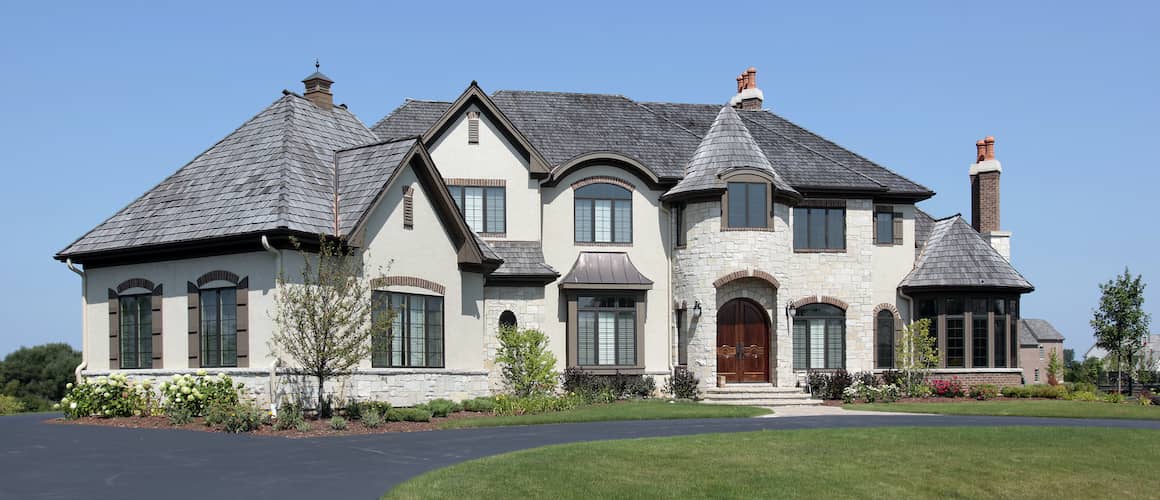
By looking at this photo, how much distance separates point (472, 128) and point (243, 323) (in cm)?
1058

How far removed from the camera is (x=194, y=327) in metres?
24.1

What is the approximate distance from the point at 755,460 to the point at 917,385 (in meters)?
18.5

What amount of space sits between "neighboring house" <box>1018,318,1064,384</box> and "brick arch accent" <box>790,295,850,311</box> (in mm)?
40948

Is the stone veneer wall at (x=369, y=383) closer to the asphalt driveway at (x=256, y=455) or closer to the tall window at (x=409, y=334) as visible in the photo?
the tall window at (x=409, y=334)

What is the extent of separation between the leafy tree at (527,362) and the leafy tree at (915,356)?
10.6 metres

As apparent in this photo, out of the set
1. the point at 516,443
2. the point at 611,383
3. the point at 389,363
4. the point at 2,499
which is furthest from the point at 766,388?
the point at 2,499

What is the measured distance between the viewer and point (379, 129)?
3328 centimetres

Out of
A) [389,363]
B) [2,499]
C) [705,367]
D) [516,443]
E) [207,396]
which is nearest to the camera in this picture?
[2,499]

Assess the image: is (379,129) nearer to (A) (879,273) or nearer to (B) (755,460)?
(A) (879,273)

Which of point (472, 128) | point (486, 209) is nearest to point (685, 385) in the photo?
point (486, 209)

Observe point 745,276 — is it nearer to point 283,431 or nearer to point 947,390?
point 947,390

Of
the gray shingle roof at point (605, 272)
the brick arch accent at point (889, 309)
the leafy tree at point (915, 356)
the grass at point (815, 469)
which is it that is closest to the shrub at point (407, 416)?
the grass at point (815, 469)

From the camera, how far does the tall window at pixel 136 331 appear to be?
2517cm

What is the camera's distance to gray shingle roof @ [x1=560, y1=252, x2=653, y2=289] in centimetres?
3222
